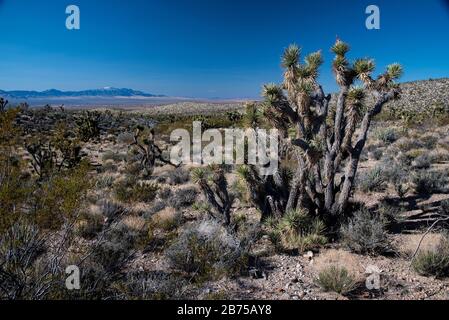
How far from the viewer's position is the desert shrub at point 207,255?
220 inches

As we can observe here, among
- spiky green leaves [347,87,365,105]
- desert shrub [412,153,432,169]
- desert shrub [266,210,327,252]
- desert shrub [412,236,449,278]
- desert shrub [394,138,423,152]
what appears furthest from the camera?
desert shrub [394,138,423,152]

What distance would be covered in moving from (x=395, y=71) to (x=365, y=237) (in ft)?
11.2

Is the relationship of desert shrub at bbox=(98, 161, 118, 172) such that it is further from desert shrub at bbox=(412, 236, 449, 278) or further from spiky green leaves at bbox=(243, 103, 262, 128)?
desert shrub at bbox=(412, 236, 449, 278)

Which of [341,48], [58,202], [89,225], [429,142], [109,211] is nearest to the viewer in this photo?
[58,202]

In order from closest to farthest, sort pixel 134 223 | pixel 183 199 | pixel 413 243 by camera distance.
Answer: pixel 413 243, pixel 134 223, pixel 183 199

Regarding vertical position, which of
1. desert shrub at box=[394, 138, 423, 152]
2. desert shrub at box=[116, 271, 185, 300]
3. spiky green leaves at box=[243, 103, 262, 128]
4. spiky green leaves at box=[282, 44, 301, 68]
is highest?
spiky green leaves at box=[282, 44, 301, 68]

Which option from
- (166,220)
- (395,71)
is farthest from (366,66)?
(166,220)

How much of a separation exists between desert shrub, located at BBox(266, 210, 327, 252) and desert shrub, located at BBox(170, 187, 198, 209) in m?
3.52

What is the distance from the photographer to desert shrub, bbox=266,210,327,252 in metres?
6.49

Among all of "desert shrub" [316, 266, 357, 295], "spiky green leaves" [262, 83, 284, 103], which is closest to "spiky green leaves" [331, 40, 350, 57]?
"spiky green leaves" [262, 83, 284, 103]

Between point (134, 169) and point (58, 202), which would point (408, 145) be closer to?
point (134, 169)

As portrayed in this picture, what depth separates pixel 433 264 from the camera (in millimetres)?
5316

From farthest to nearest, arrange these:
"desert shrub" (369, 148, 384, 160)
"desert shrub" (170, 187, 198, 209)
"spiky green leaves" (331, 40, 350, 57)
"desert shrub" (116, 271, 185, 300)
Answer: "desert shrub" (369, 148, 384, 160), "desert shrub" (170, 187, 198, 209), "spiky green leaves" (331, 40, 350, 57), "desert shrub" (116, 271, 185, 300)

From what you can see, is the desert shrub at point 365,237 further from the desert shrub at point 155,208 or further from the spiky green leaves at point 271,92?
the desert shrub at point 155,208
